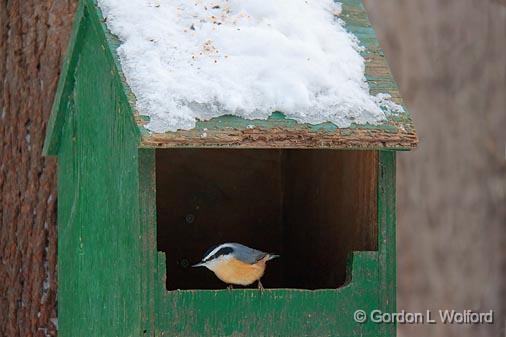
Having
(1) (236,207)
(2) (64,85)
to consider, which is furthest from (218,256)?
(1) (236,207)

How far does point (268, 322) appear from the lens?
276 cm

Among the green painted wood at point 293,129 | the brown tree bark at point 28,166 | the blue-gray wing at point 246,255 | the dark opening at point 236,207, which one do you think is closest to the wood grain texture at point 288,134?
the green painted wood at point 293,129

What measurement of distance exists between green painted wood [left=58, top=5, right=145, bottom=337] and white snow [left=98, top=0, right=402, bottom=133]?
0.33ft

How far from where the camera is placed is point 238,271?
298 centimetres

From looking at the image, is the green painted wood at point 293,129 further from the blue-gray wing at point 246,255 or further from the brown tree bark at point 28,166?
the brown tree bark at point 28,166

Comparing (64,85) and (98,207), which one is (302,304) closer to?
(98,207)

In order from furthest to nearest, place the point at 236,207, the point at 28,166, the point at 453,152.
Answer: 1. the point at 453,152
2. the point at 236,207
3. the point at 28,166

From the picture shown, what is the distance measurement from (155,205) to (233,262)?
1.15 ft

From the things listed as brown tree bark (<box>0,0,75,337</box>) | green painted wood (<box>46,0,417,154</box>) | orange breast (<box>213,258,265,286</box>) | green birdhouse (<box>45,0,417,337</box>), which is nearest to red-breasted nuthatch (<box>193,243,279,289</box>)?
orange breast (<box>213,258,265,286</box>)

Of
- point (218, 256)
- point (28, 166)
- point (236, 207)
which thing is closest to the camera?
point (218, 256)

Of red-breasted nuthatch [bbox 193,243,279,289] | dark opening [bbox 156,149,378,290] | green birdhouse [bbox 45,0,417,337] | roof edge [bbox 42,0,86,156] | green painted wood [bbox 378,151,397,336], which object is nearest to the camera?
green birdhouse [bbox 45,0,417,337]

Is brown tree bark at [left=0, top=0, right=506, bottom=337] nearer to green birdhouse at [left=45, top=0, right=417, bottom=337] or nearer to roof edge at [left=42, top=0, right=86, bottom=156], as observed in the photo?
green birdhouse at [left=45, top=0, right=417, bottom=337]

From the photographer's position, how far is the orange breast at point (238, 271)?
296cm

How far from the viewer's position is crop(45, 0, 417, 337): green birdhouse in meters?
2.66
